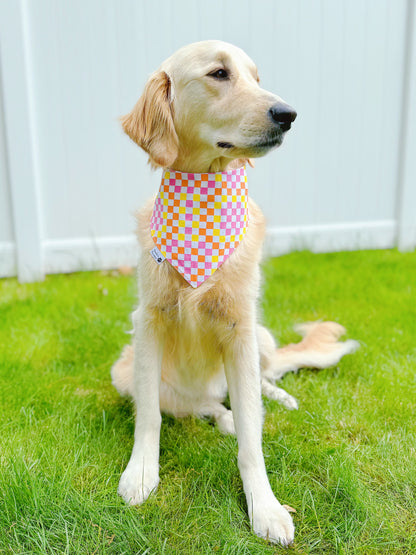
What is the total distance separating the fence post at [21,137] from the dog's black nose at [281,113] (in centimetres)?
263

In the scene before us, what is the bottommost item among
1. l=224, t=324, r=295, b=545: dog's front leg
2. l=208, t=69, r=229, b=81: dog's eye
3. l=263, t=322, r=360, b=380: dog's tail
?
l=263, t=322, r=360, b=380: dog's tail

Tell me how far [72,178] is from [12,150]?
1.48 ft

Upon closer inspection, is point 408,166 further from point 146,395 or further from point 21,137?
point 146,395

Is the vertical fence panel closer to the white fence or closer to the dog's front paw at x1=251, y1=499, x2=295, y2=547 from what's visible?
the white fence

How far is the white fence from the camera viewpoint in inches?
145

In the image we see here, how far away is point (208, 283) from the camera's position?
170 cm

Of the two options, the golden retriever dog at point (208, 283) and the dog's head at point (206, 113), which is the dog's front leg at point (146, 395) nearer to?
the golden retriever dog at point (208, 283)

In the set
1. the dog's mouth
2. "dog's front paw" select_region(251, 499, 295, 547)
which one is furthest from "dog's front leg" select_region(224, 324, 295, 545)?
the dog's mouth

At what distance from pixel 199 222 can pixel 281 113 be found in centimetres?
44

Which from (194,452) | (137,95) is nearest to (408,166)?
(137,95)

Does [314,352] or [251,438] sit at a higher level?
[251,438]

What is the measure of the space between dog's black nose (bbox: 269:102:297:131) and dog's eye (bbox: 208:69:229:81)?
206mm

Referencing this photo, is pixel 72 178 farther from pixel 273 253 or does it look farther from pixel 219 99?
pixel 219 99

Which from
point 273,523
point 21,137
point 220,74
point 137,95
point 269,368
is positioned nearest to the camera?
point 273,523
